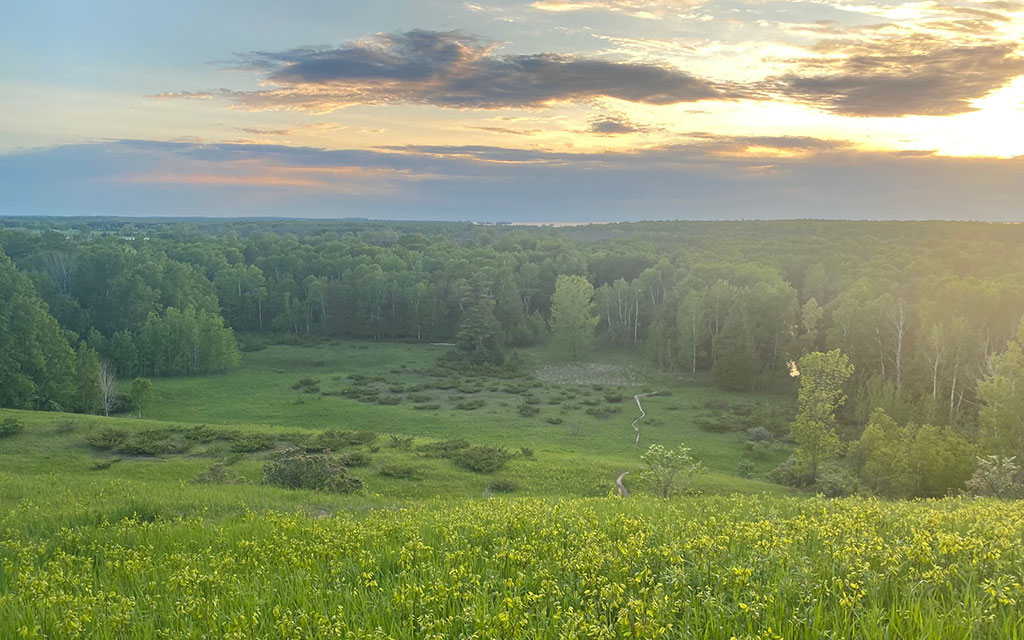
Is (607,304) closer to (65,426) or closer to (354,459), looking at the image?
(354,459)

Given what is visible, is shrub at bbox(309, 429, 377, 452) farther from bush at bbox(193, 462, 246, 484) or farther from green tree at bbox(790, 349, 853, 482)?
green tree at bbox(790, 349, 853, 482)

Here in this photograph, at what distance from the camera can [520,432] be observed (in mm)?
54438

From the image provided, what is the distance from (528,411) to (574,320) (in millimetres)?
33817

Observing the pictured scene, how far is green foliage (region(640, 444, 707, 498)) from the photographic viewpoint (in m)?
25.2

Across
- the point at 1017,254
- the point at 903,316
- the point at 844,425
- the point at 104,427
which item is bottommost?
the point at 844,425

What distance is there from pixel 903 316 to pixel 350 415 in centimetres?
5633

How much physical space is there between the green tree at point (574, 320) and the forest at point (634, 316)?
34 cm

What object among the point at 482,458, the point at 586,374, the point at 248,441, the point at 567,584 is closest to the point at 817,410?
the point at 482,458

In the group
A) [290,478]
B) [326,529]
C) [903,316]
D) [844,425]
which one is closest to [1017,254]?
[903,316]

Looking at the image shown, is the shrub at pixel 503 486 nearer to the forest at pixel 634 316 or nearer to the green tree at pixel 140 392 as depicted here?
the forest at pixel 634 316

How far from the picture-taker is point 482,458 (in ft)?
117

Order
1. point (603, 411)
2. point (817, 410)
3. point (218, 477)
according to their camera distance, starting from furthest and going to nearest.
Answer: point (603, 411) → point (817, 410) → point (218, 477)

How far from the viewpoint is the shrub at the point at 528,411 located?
6191cm

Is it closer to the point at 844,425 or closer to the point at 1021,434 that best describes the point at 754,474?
the point at 1021,434
